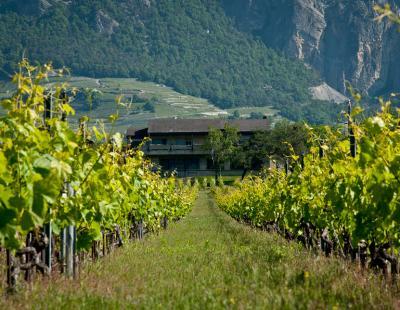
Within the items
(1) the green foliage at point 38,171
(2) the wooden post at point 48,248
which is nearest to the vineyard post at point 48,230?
(2) the wooden post at point 48,248

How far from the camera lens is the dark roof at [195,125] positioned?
8006 cm

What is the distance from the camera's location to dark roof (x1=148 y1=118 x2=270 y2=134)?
8006cm

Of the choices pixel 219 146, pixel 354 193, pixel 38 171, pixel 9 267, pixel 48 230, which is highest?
pixel 38 171

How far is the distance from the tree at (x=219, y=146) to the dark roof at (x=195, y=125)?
344cm

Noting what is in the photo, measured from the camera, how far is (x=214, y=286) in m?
7.32

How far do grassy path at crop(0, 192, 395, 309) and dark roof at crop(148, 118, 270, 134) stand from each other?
69401mm

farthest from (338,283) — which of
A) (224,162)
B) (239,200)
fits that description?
(224,162)

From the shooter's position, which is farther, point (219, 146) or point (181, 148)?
point (181, 148)

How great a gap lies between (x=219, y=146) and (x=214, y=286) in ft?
222

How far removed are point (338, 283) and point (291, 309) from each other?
139 cm

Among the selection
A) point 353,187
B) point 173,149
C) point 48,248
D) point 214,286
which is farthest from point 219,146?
point 214,286

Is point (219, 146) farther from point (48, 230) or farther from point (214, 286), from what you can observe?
point (214, 286)

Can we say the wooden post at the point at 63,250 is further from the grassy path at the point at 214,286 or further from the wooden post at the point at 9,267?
the wooden post at the point at 9,267

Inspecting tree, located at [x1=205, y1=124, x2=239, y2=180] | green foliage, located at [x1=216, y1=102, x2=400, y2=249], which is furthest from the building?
green foliage, located at [x1=216, y1=102, x2=400, y2=249]
